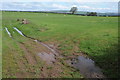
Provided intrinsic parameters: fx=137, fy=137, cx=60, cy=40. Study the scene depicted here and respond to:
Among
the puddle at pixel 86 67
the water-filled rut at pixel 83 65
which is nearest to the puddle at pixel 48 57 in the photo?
the water-filled rut at pixel 83 65

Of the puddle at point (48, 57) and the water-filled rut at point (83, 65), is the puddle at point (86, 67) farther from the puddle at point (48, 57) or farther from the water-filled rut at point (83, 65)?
the puddle at point (48, 57)

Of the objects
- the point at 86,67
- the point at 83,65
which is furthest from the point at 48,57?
the point at 86,67

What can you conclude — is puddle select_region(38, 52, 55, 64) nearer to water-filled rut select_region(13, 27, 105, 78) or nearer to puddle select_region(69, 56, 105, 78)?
water-filled rut select_region(13, 27, 105, 78)

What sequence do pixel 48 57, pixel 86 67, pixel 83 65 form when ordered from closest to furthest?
pixel 86 67 < pixel 83 65 < pixel 48 57

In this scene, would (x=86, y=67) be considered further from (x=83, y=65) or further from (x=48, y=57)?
(x=48, y=57)

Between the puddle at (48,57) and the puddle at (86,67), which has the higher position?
the puddle at (48,57)

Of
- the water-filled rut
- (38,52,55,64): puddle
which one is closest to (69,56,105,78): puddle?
the water-filled rut

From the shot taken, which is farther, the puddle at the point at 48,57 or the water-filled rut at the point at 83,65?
the puddle at the point at 48,57

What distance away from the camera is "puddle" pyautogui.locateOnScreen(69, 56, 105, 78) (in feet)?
32.3

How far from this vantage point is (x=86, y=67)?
11.2 m

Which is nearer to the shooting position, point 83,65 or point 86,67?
point 86,67

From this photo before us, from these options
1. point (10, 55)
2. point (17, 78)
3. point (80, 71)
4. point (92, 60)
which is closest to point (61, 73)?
point (80, 71)

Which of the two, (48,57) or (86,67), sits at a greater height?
(48,57)

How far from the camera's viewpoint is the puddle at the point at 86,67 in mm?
9852
